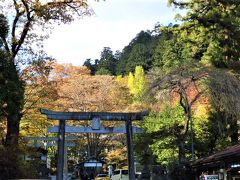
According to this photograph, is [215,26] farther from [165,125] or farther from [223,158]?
[223,158]

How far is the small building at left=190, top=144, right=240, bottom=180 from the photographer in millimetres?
15845

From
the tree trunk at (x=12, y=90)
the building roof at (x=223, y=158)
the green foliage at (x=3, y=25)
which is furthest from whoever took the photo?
the green foliage at (x=3, y=25)

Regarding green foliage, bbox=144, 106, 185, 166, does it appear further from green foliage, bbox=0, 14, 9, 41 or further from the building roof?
green foliage, bbox=0, 14, 9, 41

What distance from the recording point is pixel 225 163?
56.5 feet

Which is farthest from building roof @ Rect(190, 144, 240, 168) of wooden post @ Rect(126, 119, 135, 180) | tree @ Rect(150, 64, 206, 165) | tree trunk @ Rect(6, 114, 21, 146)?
tree trunk @ Rect(6, 114, 21, 146)

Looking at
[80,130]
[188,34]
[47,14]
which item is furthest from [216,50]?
[80,130]

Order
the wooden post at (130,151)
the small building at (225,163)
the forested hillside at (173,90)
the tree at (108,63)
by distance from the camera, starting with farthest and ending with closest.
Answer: the tree at (108,63) → the forested hillside at (173,90) → the wooden post at (130,151) → the small building at (225,163)

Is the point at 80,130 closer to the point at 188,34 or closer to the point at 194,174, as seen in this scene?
the point at 194,174

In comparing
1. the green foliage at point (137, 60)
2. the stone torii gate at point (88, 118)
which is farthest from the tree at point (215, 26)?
the green foliage at point (137, 60)

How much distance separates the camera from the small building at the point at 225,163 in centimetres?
1585

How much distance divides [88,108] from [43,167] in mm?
8290

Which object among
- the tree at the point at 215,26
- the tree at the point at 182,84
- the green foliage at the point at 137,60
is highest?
the green foliage at the point at 137,60

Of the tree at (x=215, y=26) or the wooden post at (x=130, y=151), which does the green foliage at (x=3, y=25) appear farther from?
the tree at (x=215, y=26)

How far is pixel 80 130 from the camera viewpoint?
18312 millimetres
